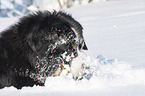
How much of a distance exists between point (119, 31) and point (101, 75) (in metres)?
2.29

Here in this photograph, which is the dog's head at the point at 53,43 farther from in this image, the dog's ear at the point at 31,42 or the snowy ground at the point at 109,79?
the snowy ground at the point at 109,79

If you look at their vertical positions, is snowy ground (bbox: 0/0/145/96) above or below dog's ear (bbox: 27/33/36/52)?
below

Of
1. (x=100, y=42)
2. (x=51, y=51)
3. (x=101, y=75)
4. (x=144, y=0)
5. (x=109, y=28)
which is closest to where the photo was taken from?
(x=51, y=51)

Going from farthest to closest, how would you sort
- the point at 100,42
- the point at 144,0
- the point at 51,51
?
the point at 144,0, the point at 100,42, the point at 51,51

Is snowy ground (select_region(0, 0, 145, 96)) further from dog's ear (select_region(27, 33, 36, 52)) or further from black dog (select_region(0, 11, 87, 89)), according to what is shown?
dog's ear (select_region(27, 33, 36, 52))

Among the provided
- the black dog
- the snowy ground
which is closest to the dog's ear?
the black dog

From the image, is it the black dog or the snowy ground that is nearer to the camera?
the snowy ground

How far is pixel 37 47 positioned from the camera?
205 cm

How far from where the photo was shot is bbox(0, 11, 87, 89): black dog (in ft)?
6.70

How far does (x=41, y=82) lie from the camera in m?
2.20

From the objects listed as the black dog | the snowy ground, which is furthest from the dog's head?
the snowy ground

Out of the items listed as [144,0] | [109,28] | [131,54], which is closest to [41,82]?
[131,54]

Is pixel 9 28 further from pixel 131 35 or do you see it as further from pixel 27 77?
pixel 131 35

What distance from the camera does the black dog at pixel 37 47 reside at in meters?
2.04
